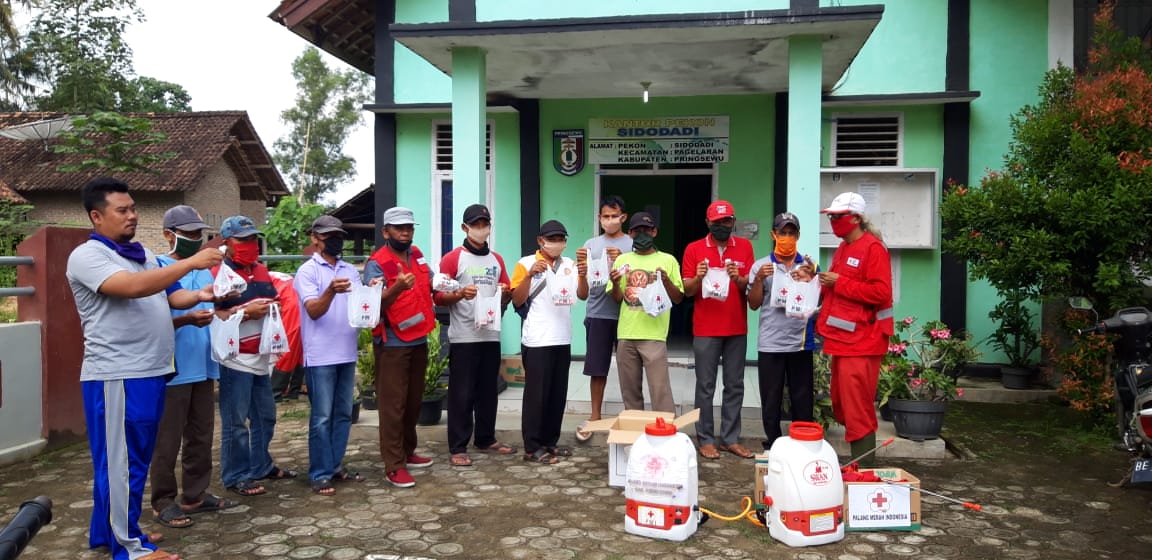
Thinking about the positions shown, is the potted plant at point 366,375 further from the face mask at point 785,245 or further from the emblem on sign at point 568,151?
the face mask at point 785,245

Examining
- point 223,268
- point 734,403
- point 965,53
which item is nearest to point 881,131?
point 965,53

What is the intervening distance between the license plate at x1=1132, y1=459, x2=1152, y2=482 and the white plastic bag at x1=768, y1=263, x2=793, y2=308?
215 centimetres

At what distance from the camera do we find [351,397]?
5.07m

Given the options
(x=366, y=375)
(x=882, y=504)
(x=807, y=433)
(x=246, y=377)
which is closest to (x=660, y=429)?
(x=807, y=433)

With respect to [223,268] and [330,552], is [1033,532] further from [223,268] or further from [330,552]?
[223,268]

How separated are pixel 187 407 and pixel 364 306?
45.2 inches

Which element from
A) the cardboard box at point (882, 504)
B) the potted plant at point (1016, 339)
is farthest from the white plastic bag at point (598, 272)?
A: the potted plant at point (1016, 339)

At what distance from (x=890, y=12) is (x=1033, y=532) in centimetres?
608

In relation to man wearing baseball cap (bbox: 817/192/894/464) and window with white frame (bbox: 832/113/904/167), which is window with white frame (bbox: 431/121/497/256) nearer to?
window with white frame (bbox: 832/113/904/167)

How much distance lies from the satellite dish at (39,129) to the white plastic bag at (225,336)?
19.4 meters

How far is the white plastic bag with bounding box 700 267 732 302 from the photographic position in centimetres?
539

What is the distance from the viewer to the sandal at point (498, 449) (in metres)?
5.81

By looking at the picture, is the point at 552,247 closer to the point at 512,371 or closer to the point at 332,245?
the point at 332,245

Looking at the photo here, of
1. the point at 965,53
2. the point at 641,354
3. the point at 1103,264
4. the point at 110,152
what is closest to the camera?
the point at 641,354
